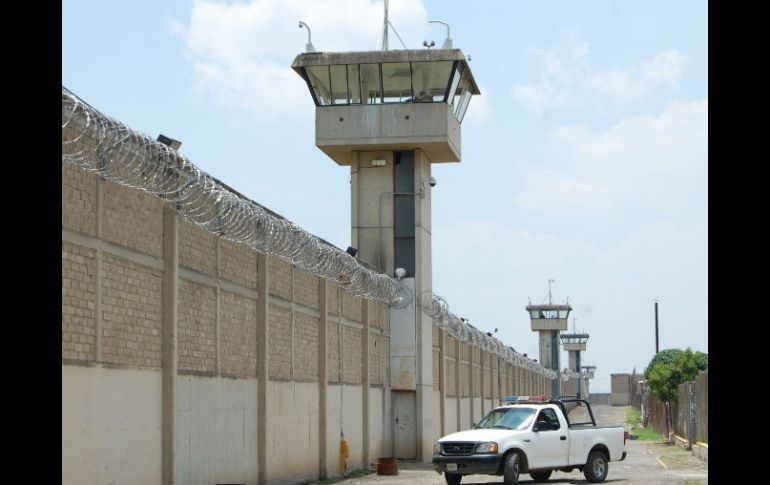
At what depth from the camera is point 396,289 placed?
102ft

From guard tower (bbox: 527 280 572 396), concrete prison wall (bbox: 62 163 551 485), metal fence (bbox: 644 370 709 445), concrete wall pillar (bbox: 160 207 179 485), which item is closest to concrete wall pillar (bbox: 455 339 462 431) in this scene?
metal fence (bbox: 644 370 709 445)

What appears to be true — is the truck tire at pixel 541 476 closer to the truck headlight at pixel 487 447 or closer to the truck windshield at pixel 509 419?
the truck windshield at pixel 509 419

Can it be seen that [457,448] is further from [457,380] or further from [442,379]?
[457,380]

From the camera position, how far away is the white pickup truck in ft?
72.4

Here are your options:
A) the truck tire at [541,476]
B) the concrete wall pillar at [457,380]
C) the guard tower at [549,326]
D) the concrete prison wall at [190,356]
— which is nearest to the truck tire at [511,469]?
the truck tire at [541,476]

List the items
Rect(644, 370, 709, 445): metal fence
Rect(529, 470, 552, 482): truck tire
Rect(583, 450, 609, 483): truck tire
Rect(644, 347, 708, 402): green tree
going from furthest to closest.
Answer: Rect(644, 347, 708, 402): green tree
Rect(644, 370, 709, 445): metal fence
Rect(529, 470, 552, 482): truck tire
Rect(583, 450, 609, 483): truck tire

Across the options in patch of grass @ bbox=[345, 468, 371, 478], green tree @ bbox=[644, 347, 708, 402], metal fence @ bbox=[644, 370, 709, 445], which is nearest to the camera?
patch of grass @ bbox=[345, 468, 371, 478]

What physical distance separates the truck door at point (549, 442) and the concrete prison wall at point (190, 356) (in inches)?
169

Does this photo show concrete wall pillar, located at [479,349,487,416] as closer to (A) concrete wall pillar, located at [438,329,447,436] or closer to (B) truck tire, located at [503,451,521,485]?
(A) concrete wall pillar, located at [438,329,447,436]

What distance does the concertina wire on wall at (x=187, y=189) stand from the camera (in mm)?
11742

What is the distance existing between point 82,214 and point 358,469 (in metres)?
15.7

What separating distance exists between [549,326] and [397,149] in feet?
244

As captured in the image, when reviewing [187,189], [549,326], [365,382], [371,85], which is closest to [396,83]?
[371,85]
